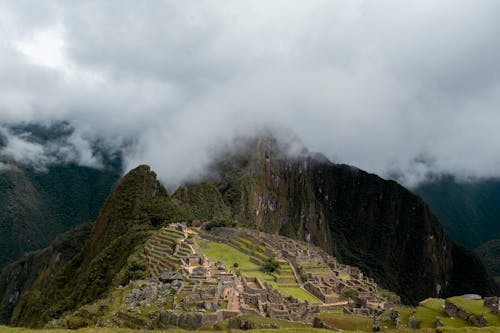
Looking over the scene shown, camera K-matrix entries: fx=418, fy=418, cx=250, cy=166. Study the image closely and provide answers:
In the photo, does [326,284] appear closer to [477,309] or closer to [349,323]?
[349,323]

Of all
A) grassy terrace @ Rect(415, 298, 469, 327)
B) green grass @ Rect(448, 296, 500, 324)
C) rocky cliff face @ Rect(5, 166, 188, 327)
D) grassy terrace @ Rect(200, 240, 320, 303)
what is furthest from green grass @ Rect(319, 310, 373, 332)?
rocky cliff face @ Rect(5, 166, 188, 327)

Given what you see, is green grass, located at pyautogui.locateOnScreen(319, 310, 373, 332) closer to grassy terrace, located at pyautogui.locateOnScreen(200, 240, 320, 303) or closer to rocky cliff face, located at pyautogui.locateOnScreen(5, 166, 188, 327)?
grassy terrace, located at pyautogui.locateOnScreen(200, 240, 320, 303)

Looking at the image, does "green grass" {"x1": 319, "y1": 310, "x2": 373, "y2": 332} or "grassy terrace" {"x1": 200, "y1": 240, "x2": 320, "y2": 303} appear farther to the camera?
"grassy terrace" {"x1": 200, "y1": 240, "x2": 320, "y2": 303}

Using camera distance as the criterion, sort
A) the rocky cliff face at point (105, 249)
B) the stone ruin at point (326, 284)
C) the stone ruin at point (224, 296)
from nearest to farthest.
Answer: the stone ruin at point (224, 296) → the stone ruin at point (326, 284) → the rocky cliff face at point (105, 249)

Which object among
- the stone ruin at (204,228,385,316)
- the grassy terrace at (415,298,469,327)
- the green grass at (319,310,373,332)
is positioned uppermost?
the stone ruin at (204,228,385,316)

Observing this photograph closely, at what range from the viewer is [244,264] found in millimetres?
52000

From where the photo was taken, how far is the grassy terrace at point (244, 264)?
40812mm

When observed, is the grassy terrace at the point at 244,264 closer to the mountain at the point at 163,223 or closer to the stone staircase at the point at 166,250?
the stone staircase at the point at 166,250

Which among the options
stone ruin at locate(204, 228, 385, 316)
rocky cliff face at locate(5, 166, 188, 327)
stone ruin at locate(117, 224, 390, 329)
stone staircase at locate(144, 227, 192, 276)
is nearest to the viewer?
stone ruin at locate(117, 224, 390, 329)

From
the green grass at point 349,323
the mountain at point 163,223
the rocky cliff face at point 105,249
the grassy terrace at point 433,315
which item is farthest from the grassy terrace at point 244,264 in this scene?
the grassy terrace at point 433,315

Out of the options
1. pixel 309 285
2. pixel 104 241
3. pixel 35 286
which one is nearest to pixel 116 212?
pixel 104 241

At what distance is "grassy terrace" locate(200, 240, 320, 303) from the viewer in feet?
134

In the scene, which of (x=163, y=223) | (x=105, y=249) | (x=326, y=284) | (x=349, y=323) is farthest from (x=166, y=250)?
(x=349, y=323)

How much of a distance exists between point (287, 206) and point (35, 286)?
99494 mm
